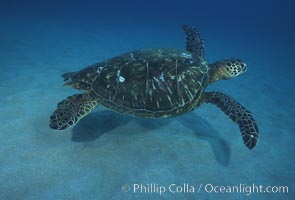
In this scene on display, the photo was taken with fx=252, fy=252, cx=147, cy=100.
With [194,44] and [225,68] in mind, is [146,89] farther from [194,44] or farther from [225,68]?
[194,44]

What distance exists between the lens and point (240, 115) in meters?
4.32

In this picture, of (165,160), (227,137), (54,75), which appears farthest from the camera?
(54,75)

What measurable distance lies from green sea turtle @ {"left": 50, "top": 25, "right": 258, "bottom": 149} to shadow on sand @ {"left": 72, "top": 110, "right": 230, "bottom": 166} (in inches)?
21.9

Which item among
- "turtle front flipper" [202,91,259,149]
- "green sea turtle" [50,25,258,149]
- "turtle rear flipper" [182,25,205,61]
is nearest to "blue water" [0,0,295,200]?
"green sea turtle" [50,25,258,149]

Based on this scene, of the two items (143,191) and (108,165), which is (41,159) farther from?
(143,191)

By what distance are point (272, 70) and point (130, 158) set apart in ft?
33.9

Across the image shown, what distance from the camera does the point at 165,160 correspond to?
4.21 m

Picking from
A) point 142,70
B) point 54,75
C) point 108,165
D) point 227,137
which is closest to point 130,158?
point 108,165

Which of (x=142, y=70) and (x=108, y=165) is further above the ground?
(x=142, y=70)

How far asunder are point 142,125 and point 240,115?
6.34 feet

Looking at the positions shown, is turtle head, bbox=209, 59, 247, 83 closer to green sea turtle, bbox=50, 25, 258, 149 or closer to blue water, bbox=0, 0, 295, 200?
green sea turtle, bbox=50, 25, 258, 149

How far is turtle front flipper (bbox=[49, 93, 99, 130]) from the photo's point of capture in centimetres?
385

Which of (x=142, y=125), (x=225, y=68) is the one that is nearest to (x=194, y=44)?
(x=225, y=68)

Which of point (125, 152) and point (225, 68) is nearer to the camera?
point (125, 152)
